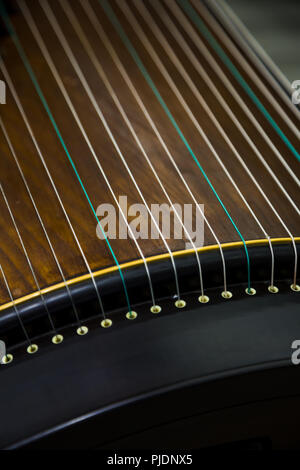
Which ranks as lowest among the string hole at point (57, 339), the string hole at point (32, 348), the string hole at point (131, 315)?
the string hole at point (32, 348)

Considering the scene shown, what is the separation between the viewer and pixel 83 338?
0.97 metres

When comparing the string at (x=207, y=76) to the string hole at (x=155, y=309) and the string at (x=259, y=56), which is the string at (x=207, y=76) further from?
the string hole at (x=155, y=309)

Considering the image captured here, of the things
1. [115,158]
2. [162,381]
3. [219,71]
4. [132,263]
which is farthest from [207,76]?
[162,381]

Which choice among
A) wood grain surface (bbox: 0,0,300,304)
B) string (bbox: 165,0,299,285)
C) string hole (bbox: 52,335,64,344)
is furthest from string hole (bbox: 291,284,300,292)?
string hole (bbox: 52,335,64,344)

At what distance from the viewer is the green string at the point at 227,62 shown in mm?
1289

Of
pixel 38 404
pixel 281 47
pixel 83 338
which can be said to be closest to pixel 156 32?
pixel 281 47

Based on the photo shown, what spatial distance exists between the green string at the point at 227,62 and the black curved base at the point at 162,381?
45 centimetres

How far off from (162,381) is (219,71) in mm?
950

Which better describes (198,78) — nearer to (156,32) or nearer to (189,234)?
(156,32)

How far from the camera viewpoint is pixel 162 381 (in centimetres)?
88

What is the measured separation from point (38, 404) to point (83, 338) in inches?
5.9

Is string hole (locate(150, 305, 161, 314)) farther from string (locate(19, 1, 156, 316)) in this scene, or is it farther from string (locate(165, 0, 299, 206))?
string (locate(165, 0, 299, 206))

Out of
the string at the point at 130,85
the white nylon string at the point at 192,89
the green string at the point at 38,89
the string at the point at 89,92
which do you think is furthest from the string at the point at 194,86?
the green string at the point at 38,89

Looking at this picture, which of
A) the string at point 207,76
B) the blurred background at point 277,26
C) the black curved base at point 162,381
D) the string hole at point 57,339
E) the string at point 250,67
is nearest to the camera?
the black curved base at point 162,381
